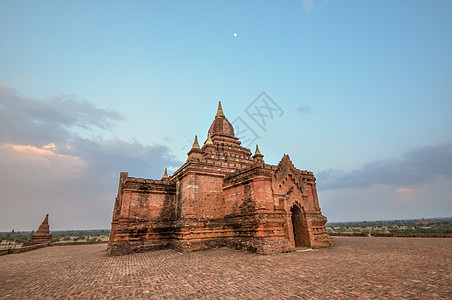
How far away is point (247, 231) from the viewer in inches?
626

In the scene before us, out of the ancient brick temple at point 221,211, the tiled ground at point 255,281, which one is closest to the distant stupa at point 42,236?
the ancient brick temple at point 221,211

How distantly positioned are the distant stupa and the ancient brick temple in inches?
906

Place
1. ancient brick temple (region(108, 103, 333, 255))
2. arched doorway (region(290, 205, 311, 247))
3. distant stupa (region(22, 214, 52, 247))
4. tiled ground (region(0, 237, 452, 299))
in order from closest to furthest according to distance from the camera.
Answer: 1. tiled ground (region(0, 237, 452, 299))
2. ancient brick temple (region(108, 103, 333, 255))
3. arched doorway (region(290, 205, 311, 247))
4. distant stupa (region(22, 214, 52, 247))

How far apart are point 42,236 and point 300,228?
3827cm

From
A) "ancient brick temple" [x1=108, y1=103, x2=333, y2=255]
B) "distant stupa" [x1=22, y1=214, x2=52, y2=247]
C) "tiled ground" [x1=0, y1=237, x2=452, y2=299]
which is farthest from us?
"distant stupa" [x1=22, y1=214, x2=52, y2=247]

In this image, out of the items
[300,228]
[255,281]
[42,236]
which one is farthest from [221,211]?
[42,236]

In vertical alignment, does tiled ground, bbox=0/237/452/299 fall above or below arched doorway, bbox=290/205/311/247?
below

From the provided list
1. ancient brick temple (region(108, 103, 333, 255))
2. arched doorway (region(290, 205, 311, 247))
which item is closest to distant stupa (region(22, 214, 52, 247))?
ancient brick temple (region(108, 103, 333, 255))

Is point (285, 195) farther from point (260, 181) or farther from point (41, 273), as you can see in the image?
point (41, 273)

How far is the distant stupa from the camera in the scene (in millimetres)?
31828

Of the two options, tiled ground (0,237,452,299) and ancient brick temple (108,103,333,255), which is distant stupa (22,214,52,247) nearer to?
ancient brick temple (108,103,333,255)

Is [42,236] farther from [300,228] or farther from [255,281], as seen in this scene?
[255,281]

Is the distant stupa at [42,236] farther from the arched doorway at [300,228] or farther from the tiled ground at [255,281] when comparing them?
the arched doorway at [300,228]

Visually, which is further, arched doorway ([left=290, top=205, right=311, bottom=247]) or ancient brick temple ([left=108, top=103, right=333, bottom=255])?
arched doorway ([left=290, top=205, right=311, bottom=247])
